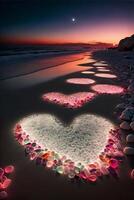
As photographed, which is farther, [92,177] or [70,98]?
[70,98]

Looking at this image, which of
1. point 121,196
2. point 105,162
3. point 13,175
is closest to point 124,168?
point 105,162

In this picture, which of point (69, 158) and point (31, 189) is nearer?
point (31, 189)

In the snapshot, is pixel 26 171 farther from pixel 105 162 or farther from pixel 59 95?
pixel 59 95

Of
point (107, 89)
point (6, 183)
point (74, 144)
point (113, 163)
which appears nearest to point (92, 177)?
point (113, 163)

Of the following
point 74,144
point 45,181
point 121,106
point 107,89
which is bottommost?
point 45,181

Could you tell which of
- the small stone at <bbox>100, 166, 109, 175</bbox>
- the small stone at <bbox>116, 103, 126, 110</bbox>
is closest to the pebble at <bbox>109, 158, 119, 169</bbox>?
the small stone at <bbox>100, 166, 109, 175</bbox>

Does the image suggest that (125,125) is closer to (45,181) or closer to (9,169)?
(45,181)

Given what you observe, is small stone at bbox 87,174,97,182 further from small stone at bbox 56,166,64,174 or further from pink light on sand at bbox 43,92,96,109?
pink light on sand at bbox 43,92,96,109

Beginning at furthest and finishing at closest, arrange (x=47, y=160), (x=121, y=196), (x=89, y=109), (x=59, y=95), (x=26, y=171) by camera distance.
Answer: (x=59, y=95), (x=89, y=109), (x=47, y=160), (x=26, y=171), (x=121, y=196)
